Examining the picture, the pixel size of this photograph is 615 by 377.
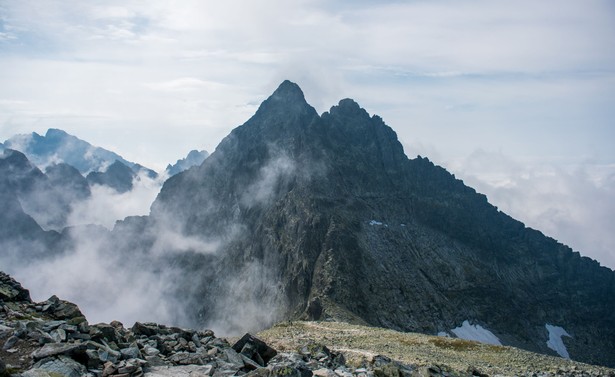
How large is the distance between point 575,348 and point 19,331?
710 feet

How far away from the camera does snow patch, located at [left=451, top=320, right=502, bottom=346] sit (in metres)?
172

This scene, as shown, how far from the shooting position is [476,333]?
178 metres

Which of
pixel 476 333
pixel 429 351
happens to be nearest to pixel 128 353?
pixel 429 351

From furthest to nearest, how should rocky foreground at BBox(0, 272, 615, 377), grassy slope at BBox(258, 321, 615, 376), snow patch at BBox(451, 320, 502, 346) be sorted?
snow patch at BBox(451, 320, 502, 346), grassy slope at BBox(258, 321, 615, 376), rocky foreground at BBox(0, 272, 615, 377)

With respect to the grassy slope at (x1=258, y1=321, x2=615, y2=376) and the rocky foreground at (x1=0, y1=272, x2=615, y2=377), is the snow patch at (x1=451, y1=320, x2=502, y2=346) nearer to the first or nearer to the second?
the grassy slope at (x1=258, y1=321, x2=615, y2=376)

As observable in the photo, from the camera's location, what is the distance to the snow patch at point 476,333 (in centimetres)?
17225

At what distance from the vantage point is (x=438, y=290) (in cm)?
18750

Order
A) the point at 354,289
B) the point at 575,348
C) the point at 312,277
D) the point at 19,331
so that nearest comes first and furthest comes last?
1. the point at 19,331
2. the point at 354,289
3. the point at 312,277
4. the point at 575,348

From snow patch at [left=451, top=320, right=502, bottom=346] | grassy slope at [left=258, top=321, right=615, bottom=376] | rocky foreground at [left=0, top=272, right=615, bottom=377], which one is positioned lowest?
snow patch at [left=451, top=320, right=502, bottom=346]

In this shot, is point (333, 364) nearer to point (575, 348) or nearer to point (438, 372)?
point (438, 372)

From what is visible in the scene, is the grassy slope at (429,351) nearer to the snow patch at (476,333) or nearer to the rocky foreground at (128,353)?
the rocky foreground at (128,353)

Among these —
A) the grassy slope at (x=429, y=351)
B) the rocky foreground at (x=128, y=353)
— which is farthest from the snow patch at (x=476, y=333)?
the rocky foreground at (x=128, y=353)

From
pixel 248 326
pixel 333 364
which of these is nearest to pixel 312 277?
pixel 248 326

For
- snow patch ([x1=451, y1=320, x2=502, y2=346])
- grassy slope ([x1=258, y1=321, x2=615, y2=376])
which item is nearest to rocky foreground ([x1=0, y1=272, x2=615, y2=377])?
grassy slope ([x1=258, y1=321, x2=615, y2=376])
